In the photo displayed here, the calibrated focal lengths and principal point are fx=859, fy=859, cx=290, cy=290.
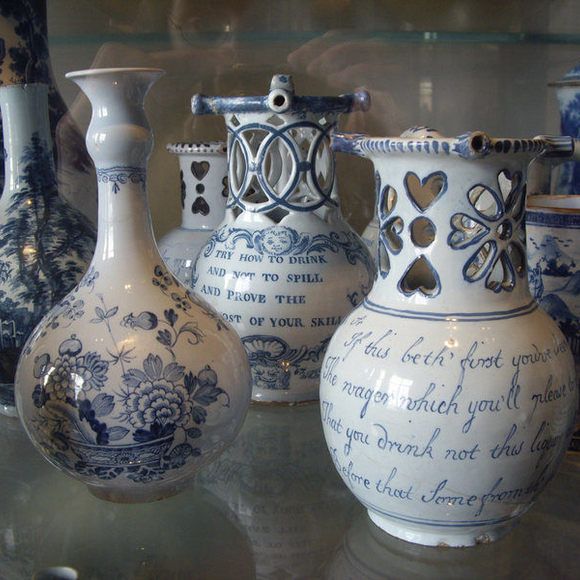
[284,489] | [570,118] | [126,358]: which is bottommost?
[284,489]

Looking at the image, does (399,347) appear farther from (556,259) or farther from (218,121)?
(218,121)

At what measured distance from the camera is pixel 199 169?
80cm

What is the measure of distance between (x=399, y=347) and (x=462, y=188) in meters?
0.09

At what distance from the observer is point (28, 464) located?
0.64m

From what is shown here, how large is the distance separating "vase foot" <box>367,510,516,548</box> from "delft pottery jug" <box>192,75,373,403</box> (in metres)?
0.19

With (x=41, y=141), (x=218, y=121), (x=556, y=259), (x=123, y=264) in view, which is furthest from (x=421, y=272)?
(x=218, y=121)

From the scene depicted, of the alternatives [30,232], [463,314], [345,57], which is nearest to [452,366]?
[463,314]

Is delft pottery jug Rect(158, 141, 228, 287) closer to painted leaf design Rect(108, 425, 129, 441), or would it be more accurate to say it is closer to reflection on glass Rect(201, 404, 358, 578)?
reflection on glass Rect(201, 404, 358, 578)

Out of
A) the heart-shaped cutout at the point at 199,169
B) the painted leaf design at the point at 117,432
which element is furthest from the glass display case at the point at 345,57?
the painted leaf design at the point at 117,432

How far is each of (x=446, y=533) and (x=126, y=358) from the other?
21 centimetres

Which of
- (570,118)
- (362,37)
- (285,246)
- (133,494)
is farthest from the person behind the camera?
(362,37)

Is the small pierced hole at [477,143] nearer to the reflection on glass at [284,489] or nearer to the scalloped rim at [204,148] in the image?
the reflection on glass at [284,489]

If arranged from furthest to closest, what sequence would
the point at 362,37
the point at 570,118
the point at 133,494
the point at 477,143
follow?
the point at 362,37 → the point at 570,118 → the point at 133,494 → the point at 477,143

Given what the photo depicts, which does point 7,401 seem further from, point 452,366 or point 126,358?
point 452,366
